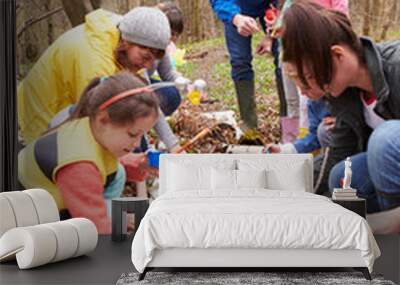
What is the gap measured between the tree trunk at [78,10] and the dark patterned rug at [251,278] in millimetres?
3318

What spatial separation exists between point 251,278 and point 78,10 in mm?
3817

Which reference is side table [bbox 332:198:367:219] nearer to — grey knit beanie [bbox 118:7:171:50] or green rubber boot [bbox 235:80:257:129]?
green rubber boot [bbox 235:80:257:129]

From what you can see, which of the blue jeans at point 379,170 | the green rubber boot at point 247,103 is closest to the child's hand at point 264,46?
the green rubber boot at point 247,103

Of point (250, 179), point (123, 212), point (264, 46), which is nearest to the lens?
point (250, 179)

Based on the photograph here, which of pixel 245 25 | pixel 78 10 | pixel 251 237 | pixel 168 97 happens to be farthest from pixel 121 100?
pixel 251 237

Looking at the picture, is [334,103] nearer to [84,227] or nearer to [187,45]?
[187,45]

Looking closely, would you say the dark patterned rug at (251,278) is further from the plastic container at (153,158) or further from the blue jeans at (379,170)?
the plastic container at (153,158)

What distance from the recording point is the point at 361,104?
7.27 metres

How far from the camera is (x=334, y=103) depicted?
7.34m

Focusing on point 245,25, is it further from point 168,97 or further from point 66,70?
point 66,70

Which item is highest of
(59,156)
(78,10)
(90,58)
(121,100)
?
(78,10)

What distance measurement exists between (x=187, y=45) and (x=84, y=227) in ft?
8.22

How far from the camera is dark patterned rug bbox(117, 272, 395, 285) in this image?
16.3 feet

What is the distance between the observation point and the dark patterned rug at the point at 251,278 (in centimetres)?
498
